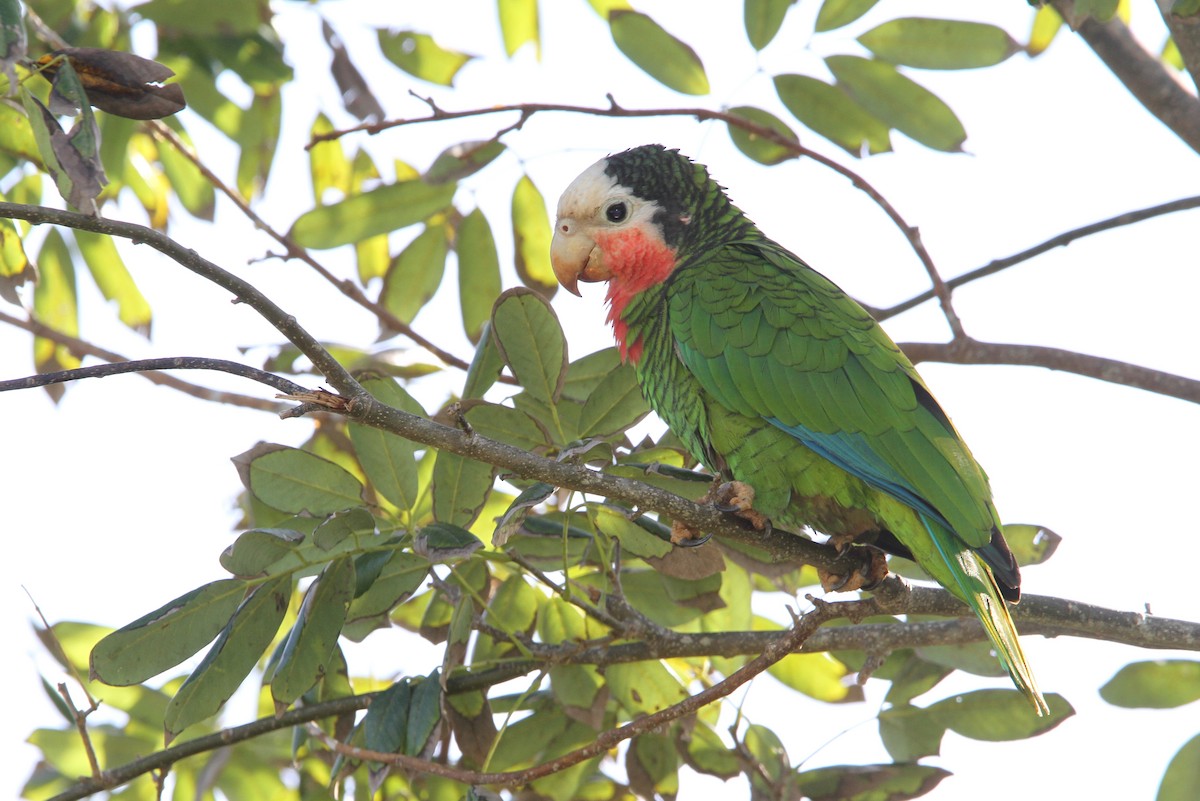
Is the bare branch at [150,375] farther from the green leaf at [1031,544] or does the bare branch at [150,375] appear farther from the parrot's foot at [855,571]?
the green leaf at [1031,544]

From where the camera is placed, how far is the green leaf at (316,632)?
7.23 ft

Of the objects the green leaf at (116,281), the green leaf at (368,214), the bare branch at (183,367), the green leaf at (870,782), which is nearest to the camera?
the bare branch at (183,367)

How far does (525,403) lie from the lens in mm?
2457

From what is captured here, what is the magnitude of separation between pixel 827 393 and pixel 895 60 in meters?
1.13

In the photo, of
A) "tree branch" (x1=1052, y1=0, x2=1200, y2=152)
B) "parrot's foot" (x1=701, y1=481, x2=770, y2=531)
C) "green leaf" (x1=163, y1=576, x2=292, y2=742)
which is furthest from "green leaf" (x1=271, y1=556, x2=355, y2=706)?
"tree branch" (x1=1052, y1=0, x2=1200, y2=152)

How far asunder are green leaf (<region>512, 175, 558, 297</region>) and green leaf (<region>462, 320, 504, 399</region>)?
3.28 ft

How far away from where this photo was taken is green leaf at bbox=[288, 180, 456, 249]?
3.25 metres

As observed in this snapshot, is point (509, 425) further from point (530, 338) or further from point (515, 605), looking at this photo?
point (515, 605)

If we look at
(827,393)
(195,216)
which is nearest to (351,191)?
(195,216)

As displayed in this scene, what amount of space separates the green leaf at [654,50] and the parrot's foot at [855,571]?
59.0 inches

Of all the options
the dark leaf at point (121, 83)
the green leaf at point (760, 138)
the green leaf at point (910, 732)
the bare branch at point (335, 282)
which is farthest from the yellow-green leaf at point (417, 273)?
the green leaf at point (910, 732)

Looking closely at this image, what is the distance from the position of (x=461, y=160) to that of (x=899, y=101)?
1.31 meters

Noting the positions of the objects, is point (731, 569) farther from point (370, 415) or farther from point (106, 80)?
point (106, 80)

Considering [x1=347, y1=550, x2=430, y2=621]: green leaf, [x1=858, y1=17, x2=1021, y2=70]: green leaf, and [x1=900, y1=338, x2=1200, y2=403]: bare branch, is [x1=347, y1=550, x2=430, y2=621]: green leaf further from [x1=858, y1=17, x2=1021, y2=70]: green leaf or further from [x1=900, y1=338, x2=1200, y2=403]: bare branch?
[x1=858, y1=17, x2=1021, y2=70]: green leaf
